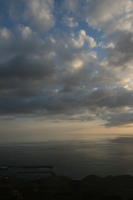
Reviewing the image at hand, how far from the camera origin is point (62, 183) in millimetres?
40656

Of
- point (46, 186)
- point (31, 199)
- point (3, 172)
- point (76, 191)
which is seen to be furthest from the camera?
point (3, 172)

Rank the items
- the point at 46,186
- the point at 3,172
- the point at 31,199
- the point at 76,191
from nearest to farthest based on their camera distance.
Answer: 1. the point at 31,199
2. the point at 76,191
3. the point at 46,186
4. the point at 3,172

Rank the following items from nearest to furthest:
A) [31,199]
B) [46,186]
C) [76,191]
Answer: [31,199] → [76,191] → [46,186]

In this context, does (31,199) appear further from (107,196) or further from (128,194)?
(128,194)

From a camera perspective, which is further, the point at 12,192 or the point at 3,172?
the point at 3,172

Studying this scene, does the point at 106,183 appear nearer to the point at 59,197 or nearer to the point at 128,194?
the point at 128,194

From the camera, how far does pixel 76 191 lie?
36.2 m

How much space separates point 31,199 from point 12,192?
12.9ft

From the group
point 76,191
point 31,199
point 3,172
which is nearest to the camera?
point 31,199

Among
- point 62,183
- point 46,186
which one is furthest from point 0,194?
point 62,183

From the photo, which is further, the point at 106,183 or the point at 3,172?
the point at 3,172

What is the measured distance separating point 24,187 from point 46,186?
441 cm

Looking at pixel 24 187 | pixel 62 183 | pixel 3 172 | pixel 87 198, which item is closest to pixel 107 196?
pixel 87 198

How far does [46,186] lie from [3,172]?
61861 mm
